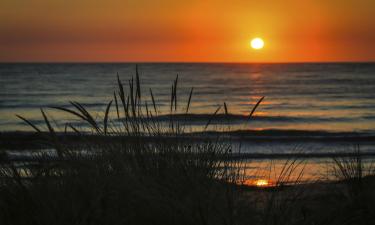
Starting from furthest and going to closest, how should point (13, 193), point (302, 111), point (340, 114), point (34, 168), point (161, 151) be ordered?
1. point (302, 111)
2. point (340, 114)
3. point (34, 168)
4. point (161, 151)
5. point (13, 193)

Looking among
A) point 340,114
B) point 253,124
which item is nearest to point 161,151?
point 253,124

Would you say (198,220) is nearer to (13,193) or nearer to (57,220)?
(57,220)

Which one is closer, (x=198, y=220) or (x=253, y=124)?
(x=198, y=220)

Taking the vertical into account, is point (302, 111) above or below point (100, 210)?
A: above

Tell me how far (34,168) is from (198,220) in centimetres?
183

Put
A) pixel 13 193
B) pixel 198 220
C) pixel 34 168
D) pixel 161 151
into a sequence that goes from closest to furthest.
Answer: pixel 198 220 < pixel 13 193 < pixel 161 151 < pixel 34 168

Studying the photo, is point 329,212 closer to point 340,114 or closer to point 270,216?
point 270,216

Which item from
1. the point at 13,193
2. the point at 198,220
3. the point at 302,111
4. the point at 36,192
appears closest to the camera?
the point at 198,220

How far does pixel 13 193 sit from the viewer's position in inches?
132

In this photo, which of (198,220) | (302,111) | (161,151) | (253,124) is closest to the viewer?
(198,220)

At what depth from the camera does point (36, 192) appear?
314cm

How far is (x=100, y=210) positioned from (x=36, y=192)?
1.48 feet

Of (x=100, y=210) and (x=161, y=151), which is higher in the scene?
(x=161, y=151)

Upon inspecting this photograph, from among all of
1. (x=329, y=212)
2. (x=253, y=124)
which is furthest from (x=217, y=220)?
(x=253, y=124)
